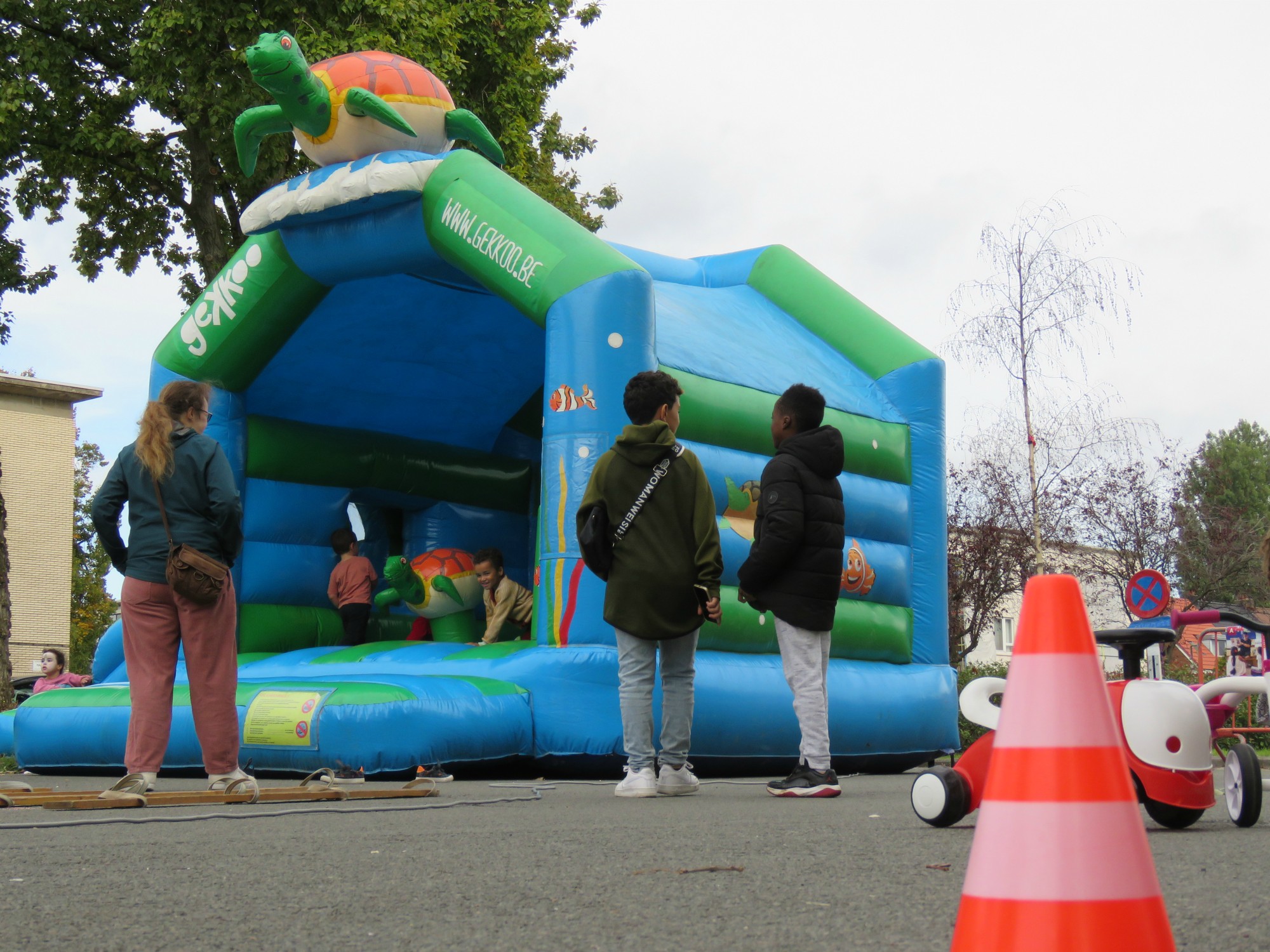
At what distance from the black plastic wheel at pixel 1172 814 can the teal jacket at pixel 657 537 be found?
5.88 feet

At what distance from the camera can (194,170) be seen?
14.2 meters

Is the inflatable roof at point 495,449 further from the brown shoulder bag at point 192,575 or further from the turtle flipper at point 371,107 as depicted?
the brown shoulder bag at point 192,575

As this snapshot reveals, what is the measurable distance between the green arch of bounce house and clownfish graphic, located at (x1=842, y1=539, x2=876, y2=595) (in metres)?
0.32

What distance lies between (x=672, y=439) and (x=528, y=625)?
4.35 metres

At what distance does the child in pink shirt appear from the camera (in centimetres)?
899

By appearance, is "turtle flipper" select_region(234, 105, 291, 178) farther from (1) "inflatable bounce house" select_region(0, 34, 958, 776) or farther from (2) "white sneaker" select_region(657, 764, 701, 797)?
(2) "white sneaker" select_region(657, 764, 701, 797)

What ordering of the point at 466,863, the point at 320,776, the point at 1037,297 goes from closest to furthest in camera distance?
the point at 466,863
the point at 320,776
the point at 1037,297

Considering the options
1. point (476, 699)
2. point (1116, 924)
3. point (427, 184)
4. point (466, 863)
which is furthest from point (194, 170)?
point (1116, 924)

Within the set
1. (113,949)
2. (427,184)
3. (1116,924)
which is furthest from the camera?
Result: (427,184)

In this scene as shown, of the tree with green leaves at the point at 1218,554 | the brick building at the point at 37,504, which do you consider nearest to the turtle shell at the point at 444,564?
the tree with green leaves at the point at 1218,554

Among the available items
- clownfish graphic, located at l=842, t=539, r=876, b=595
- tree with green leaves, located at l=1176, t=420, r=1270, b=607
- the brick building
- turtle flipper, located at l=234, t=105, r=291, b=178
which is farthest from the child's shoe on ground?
the brick building

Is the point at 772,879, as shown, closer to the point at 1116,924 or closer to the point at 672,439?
the point at 1116,924

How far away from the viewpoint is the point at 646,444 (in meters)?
5.00

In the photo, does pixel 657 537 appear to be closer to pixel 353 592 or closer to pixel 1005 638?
pixel 353 592
